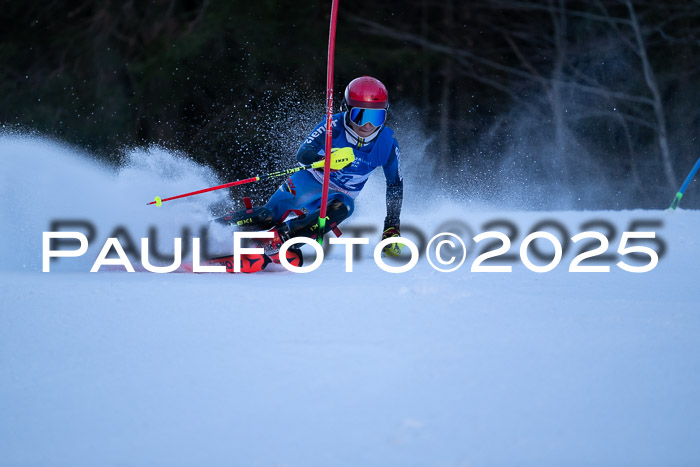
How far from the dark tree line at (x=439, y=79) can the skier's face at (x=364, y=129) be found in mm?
9892

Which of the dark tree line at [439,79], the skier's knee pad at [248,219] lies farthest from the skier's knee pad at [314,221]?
the dark tree line at [439,79]

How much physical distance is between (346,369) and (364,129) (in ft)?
Result: 10.0

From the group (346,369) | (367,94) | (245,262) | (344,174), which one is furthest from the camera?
(344,174)

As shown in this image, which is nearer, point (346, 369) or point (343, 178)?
point (346, 369)

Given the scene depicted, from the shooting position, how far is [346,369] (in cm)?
286

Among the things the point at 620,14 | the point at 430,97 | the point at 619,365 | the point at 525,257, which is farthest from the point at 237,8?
the point at 619,365

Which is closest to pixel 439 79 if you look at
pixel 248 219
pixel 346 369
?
pixel 248 219

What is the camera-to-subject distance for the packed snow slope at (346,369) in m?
2.38

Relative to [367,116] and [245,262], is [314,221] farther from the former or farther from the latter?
[367,116]

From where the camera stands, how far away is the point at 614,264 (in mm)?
5875

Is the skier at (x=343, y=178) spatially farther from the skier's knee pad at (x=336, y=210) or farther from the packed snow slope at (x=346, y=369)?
the packed snow slope at (x=346, y=369)

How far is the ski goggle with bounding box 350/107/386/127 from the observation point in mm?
5531

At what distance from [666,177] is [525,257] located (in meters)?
12.6

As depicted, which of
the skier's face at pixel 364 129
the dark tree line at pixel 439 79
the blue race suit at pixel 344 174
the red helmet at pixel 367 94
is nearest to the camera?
the red helmet at pixel 367 94
